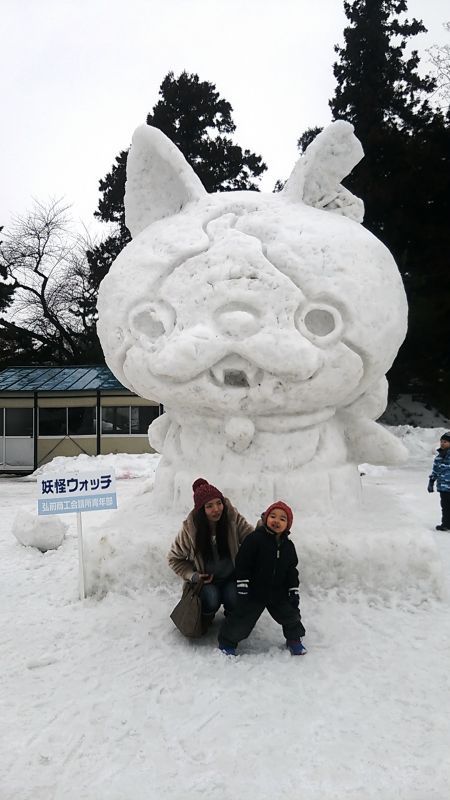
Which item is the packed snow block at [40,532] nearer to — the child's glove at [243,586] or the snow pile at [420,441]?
the child's glove at [243,586]

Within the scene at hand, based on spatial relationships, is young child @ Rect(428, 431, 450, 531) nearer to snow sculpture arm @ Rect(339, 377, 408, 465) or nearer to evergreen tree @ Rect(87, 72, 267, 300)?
snow sculpture arm @ Rect(339, 377, 408, 465)

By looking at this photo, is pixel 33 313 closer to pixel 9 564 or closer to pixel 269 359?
pixel 9 564

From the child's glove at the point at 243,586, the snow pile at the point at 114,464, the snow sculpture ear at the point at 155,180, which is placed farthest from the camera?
the snow pile at the point at 114,464

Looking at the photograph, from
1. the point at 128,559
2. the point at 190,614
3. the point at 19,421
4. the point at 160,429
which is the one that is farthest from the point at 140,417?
the point at 190,614

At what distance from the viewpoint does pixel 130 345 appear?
4.22m

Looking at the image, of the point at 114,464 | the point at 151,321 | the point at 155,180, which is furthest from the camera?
the point at 114,464

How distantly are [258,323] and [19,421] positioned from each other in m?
11.7

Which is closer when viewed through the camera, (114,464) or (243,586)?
(243,586)

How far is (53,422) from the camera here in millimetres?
14195

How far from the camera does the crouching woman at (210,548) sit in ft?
11.2

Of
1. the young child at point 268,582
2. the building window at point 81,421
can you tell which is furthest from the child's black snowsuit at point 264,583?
the building window at point 81,421

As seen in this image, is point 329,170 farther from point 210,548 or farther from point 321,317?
point 210,548

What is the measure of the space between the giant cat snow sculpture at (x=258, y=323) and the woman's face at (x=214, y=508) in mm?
735

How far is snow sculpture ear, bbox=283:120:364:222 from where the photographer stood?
428 cm
